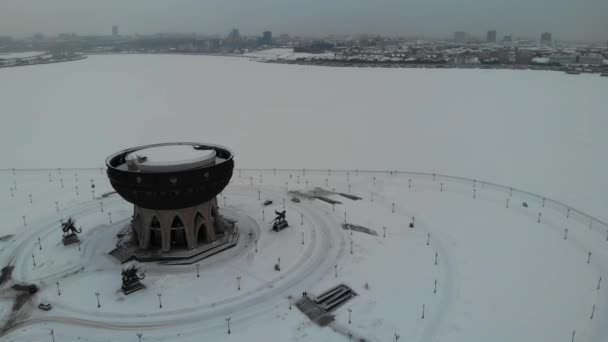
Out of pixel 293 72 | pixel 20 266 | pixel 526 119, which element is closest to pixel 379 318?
pixel 20 266

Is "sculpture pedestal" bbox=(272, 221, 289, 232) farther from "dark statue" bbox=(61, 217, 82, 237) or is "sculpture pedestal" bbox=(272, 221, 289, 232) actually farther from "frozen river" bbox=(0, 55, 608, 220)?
"frozen river" bbox=(0, 55, 608, 220)

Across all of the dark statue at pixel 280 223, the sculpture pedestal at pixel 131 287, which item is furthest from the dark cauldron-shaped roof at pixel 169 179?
the dark statue at pixel 280 223

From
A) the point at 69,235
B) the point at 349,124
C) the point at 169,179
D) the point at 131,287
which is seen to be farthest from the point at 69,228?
the point at 349,124

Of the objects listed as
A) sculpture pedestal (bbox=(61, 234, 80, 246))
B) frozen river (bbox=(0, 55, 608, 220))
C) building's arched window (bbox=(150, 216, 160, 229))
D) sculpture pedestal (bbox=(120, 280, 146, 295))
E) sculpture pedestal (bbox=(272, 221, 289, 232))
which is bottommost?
sculpture pedestal (bbox=(120, 280, 146, 295))

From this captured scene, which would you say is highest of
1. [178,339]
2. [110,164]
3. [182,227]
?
[110,164]

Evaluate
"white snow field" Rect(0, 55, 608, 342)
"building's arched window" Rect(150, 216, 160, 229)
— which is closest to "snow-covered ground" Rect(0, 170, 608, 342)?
"white snow field" Rect(0, 55, 608, 342)

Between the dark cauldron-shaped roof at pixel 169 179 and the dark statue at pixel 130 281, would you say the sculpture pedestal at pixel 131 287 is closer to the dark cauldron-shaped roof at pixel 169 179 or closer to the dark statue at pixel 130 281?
the dark statue at pixel 130 281

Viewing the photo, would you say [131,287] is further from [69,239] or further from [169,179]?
[69,239]

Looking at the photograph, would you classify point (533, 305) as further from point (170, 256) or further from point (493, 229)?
point (170, 256)
